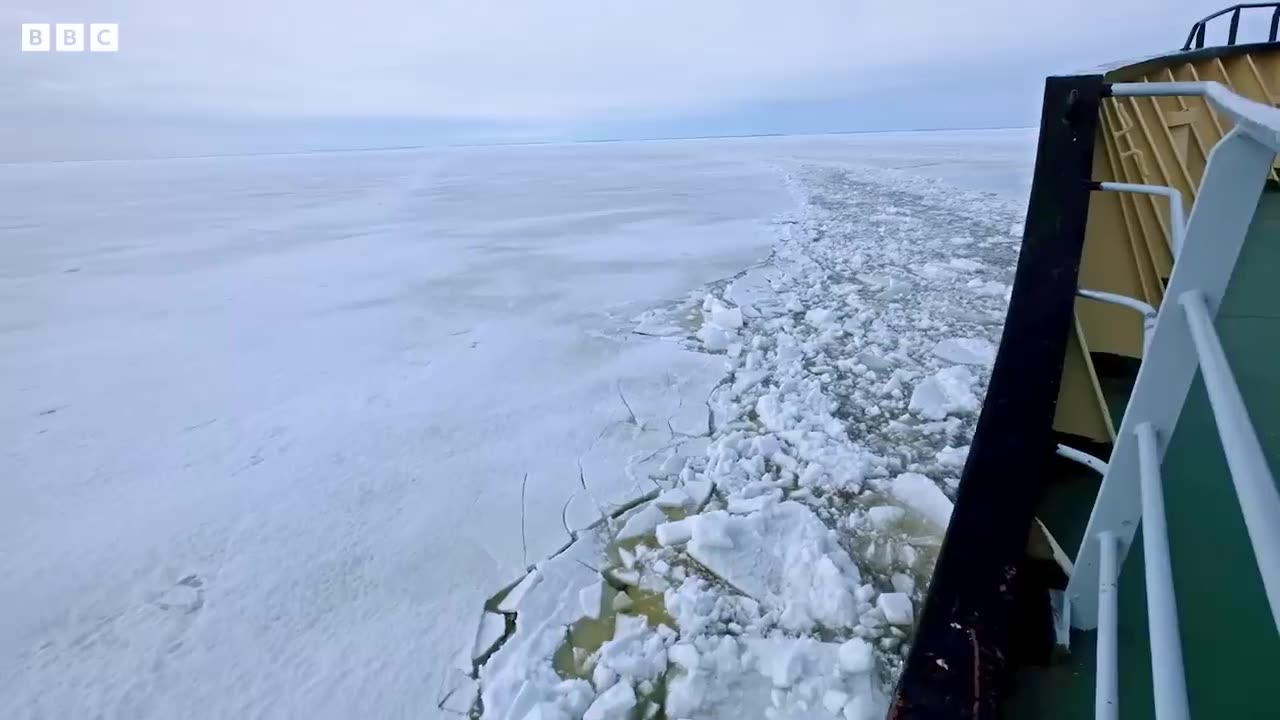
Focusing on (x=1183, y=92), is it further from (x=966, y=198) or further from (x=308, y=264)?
(x=966, y=198)

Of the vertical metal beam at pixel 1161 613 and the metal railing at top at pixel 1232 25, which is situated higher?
the metal railing at top at pixel 1232 25

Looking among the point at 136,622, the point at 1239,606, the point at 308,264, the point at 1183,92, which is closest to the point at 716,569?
the point at 1239,606

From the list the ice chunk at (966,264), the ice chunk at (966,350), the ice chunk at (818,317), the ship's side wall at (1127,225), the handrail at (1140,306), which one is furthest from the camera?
the ice chunk at (966,264)

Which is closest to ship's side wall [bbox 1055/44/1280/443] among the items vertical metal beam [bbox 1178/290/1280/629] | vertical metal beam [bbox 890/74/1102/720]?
vertical metal beam [bbox 890/74/1102/720]

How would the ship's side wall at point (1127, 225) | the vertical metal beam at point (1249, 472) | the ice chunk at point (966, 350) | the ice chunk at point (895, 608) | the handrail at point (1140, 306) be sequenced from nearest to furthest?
the vertical metal beam at point (1249, 472), the handrail at point (1140, 306), the ship's side wall at point (1127, 225), the ice chunk at point (895, 608), the ice chunk at point (966, 350)

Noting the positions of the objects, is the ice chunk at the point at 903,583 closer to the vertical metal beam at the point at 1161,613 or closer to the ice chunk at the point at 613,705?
the ice chunk at the point at 613,705

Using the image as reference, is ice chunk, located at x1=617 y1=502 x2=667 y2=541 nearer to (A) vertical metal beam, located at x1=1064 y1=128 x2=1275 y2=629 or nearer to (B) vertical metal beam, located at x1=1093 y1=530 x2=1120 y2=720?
(A) vertical metal beam, located at x1=1064 y1=128 x2=1275 y2=629

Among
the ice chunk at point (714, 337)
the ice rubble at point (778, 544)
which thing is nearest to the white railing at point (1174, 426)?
the ice rubble at point (778, 544)
